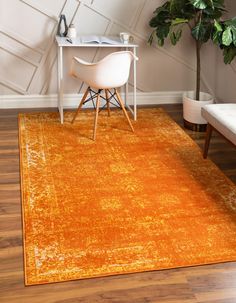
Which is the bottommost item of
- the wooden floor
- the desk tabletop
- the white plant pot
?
the wooden floor

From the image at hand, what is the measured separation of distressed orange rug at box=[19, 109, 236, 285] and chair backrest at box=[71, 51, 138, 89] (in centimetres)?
48

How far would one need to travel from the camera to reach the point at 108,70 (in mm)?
3523

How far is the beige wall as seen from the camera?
4.22m

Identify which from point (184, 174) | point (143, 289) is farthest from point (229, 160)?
point (143, 289)

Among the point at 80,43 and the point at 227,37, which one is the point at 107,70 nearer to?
the point at 80,43

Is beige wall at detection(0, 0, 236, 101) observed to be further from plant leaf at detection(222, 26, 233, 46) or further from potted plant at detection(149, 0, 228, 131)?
plant leaf at detection(222, 26, 233, 46)

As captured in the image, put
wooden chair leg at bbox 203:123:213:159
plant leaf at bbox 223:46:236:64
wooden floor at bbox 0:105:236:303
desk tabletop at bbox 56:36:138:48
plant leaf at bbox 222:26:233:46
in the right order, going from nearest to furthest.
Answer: wooden floor at bbox 0:105:236:303 → wooden chair leg at bbox 203:123:213:159 → plant leaf at bbox 222:26:233:46 → plant leaf at bbox 223:46:236:64 → desk tabletop at bbox 56:36:138:48

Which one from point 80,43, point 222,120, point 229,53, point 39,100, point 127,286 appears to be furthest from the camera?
point 39,100

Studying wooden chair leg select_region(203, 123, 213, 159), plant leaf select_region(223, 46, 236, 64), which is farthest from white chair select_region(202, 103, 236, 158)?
plant leaf select_region(223, 46, 236, 64)

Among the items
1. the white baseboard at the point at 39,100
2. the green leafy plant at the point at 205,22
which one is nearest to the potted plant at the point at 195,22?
the green leafy plant at the point at 205,22

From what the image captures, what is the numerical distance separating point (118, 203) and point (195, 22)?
1981 millimetres

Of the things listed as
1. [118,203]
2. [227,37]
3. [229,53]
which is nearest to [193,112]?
[229,53]

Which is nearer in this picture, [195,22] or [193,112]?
[195,22]

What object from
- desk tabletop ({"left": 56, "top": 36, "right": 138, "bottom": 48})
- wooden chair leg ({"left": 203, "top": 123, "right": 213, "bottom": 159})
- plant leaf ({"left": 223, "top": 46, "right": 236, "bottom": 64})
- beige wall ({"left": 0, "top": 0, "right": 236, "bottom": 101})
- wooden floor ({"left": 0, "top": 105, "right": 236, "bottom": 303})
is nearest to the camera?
wooden floor ({"left": 0, "top": 105, "right": 236, "bottom": 303})
